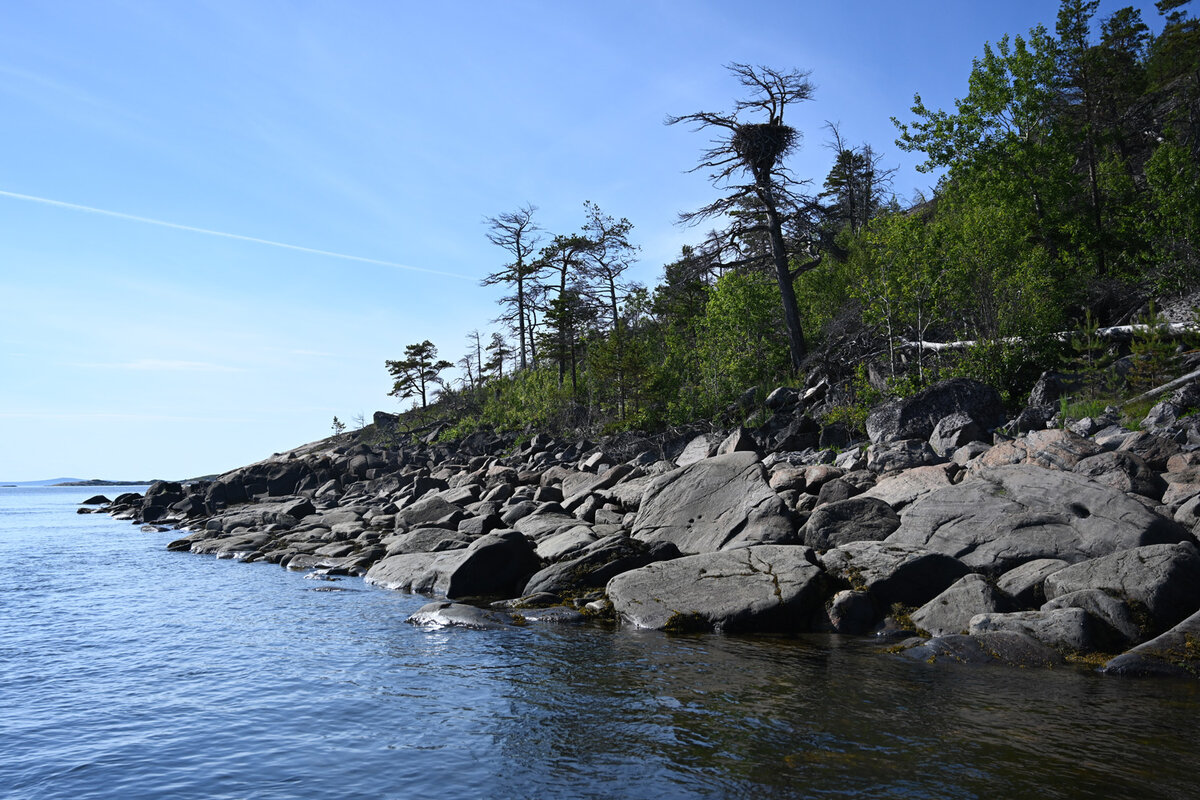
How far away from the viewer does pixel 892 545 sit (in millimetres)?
12242

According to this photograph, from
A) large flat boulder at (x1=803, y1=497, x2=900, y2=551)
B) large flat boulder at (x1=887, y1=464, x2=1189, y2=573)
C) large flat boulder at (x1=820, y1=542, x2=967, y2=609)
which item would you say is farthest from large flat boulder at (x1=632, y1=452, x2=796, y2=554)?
large flat boulder at (x1=887, y1=464, x2=1189, y2=573)

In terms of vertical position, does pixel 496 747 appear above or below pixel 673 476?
below

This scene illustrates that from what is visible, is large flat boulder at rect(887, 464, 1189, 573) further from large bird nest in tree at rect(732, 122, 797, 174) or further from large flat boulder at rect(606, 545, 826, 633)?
large bird nest in tree at rect(732, 122, 797, 174)

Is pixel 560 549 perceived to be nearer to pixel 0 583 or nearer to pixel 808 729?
pixel 808 729

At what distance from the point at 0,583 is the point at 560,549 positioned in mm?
16719

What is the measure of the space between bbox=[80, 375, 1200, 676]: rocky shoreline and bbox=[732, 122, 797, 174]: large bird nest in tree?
14556 mm

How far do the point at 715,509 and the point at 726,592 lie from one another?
12.3 feet

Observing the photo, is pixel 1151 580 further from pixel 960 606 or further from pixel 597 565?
pixel 597 565

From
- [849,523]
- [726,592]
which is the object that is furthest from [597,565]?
[849,523]

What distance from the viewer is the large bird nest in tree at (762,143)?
3161cm

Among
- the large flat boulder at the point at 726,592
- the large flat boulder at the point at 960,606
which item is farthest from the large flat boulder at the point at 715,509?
the large flat boulder at the point at 960,606

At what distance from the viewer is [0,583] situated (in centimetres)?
2041

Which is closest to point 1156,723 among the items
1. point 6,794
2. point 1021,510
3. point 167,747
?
point 1021,510

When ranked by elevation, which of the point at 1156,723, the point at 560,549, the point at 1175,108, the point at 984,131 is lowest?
the point at 1156,723
